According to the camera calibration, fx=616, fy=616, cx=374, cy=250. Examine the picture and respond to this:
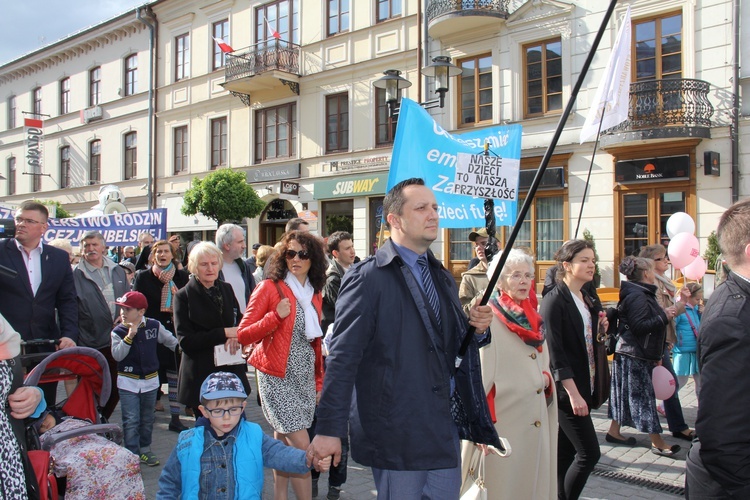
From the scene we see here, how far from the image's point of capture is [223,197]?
18938 millimetres

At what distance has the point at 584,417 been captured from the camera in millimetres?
4086

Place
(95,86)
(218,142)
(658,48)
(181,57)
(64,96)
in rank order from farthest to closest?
(64,96)
(95,86)
(181,57)
(218,142)
(658,48)

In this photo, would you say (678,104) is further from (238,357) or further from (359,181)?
(238,357)

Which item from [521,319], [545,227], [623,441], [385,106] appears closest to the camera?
[521,319]

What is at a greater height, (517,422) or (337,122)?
(337,122)

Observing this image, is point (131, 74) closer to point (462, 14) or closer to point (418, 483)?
point (462, 14)

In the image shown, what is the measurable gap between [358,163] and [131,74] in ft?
45.2

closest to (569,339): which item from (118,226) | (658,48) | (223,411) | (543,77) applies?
(223,411)

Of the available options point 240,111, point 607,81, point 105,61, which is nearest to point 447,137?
point 607,81

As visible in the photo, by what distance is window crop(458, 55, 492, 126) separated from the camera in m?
17.2

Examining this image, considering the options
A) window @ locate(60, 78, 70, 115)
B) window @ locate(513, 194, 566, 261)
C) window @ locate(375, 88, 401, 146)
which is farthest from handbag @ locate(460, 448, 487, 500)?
window @ locate(60, 78, 70, 115)

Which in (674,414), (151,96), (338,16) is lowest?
(674,414)

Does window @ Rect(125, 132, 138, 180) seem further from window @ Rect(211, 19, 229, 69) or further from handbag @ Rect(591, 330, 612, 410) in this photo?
handbag @ Rect(591, 330, 612, 410)

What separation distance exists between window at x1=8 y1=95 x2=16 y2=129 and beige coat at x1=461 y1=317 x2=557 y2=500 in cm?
3785
